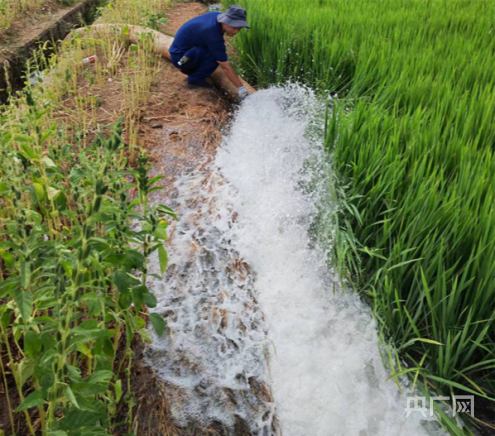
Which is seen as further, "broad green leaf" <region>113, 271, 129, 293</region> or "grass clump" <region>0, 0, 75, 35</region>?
"grass clump" <region>0, 0, 75, 35</region>

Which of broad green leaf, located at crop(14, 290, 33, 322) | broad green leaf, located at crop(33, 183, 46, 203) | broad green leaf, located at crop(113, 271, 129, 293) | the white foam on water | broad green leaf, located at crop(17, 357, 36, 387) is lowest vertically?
the white foam on water

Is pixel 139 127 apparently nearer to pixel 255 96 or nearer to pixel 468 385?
pixel 255 96

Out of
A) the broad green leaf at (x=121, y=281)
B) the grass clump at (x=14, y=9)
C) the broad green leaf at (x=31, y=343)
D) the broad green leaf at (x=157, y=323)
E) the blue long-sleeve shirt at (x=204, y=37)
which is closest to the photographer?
the broad green leaf at (x=31, y=343)

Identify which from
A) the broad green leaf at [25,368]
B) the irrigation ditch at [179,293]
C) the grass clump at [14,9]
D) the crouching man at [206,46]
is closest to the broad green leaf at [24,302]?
the irrigation ditch at [179,293]

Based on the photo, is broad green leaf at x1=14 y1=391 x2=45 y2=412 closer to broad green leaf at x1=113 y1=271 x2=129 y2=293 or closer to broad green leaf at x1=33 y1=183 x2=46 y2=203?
broad green leaf at x1=113 y1=271 x2=129 y2=293

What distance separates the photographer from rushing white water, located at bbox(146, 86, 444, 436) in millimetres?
1535

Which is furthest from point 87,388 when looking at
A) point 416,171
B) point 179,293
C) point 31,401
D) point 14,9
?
point 14,9

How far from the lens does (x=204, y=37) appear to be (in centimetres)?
338

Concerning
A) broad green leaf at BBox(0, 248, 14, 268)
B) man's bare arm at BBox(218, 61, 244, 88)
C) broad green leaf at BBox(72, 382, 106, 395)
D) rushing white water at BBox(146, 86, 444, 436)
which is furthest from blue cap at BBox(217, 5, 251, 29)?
broad green leaf at BBox(72, 382, 106, 395)

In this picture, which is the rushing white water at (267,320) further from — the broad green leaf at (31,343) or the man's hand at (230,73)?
the man's hand at (230,73)

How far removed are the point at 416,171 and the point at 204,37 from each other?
2209mm

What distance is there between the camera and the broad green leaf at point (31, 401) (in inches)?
33.9

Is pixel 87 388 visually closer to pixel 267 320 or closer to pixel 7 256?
pixel 7 256

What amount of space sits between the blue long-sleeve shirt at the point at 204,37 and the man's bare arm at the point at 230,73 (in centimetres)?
4
